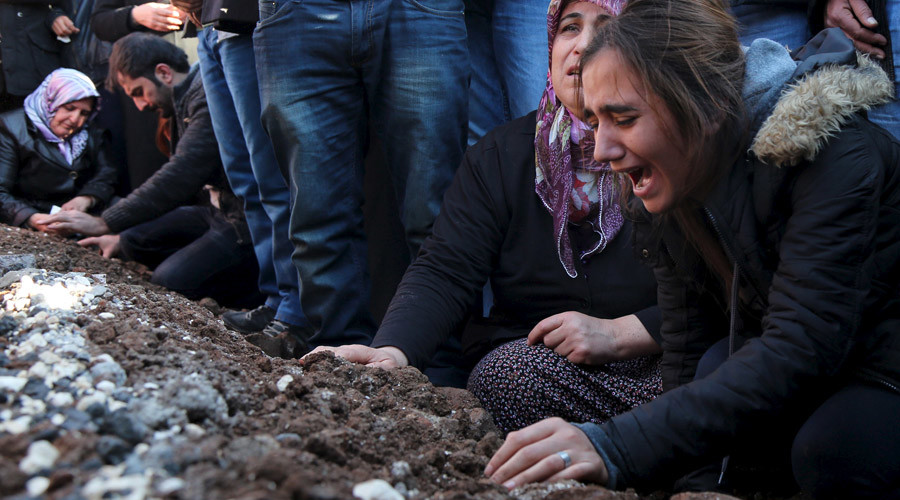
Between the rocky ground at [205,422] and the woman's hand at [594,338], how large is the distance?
28cm

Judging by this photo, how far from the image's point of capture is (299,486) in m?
1.17

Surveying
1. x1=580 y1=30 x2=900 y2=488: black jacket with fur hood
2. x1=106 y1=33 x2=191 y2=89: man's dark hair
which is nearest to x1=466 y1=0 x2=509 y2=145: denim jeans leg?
x1=580 y1=30 x2=900 y2=488: black jacket with fur hood

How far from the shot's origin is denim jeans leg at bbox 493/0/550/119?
9.71ft

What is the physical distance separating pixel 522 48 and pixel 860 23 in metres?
1.07

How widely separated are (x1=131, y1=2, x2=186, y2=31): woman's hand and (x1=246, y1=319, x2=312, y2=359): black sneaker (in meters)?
2.57

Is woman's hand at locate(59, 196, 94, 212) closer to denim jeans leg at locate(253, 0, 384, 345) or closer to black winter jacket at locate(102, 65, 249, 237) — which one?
black winter jacket at locate(102, 65, 249, 237)

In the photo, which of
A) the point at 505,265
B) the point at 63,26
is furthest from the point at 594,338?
the point at 63,26

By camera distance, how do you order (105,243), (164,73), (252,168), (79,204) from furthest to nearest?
(79,204), (164,73), (105,243), (252,168)

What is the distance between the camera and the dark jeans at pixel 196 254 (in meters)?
4.61

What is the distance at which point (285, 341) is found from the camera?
11.3 feet

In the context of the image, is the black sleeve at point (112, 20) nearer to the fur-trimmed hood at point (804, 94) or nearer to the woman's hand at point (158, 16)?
the woman's hand at point (158, 16)

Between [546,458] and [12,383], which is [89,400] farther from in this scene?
[546,458]

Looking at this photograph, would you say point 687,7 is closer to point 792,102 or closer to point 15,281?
point 792,102

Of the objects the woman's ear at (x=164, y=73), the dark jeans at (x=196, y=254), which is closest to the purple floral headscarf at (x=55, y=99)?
the woman's ear at (x=164, y=73)
